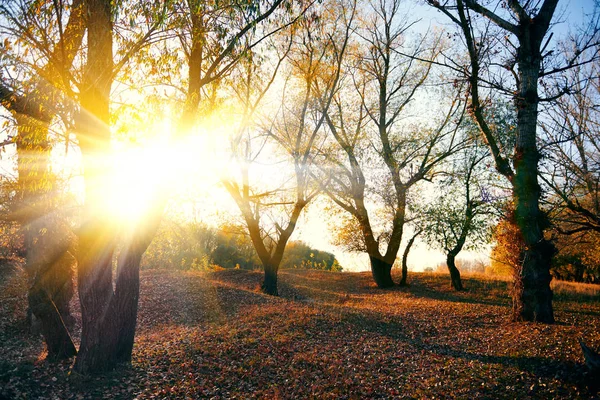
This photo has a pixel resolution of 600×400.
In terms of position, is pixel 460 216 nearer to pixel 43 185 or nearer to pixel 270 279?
pixel 270 279

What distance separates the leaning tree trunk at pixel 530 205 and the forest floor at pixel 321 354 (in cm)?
86

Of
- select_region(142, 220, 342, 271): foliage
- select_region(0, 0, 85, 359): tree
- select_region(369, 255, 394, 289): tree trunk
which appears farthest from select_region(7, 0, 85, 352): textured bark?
select_region(142, 220, 342, 271): foliage

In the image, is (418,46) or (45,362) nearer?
(45,362)

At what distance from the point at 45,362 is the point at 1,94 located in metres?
6.29

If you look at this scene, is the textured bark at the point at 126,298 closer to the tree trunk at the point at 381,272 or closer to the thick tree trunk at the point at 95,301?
the thick tree trunk at the point at 95,301

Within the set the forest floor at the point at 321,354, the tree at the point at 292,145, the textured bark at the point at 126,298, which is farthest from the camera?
the tree at the point at 292,145

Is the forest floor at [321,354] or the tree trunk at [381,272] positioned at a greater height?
the tree trunk at [381,272]

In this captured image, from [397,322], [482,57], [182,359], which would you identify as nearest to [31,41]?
[182,359]

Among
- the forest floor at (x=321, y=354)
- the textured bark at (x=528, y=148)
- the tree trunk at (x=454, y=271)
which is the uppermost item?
the textured bark at (x=528, y=148)

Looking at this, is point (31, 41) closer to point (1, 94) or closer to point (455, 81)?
point (1, 94)

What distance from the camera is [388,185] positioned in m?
23.5

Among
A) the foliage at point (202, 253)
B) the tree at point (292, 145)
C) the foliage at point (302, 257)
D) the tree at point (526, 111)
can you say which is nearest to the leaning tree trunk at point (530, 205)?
the tree at point (526, 111)

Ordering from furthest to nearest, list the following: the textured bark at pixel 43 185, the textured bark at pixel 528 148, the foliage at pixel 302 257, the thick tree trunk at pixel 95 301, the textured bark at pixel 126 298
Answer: the foliage at pixel 302 257, the textured bark at pixel 528 148, the textured bark at pixel 126 298, the thick tree trunk at pixel 95 301, the textured bark at pixel 43 185

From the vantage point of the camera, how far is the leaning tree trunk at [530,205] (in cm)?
1159
